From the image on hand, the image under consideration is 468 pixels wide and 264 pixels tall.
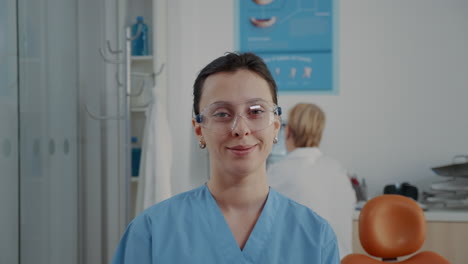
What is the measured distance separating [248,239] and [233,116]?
0.23 meters

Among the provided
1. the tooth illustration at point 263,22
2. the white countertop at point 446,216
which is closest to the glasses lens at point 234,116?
the white countertop at point 446,216

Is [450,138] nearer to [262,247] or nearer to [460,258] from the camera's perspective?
[460,258]

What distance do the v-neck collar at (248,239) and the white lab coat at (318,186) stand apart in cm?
95

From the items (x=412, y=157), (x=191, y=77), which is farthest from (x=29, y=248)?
(x=412, y=157)

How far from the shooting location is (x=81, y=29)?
1.98 meters

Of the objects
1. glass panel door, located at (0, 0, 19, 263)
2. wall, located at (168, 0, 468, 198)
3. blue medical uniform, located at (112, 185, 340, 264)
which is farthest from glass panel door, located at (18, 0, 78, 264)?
wall, located at (168, 0, 468, 198)

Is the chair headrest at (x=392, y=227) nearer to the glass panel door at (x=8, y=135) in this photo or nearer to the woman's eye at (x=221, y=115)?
the woman's eye at (x=221, y=115)

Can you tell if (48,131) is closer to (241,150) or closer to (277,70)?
(241,150)

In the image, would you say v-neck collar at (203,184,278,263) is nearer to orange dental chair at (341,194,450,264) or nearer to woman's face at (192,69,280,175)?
woman's face at (192,69,280,175)

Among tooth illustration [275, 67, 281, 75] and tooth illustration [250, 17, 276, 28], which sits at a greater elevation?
tooth illustration [250, 17, 276, 28]

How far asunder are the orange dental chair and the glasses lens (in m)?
0.70

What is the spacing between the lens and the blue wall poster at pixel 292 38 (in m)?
3.07

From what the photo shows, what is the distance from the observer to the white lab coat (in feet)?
6.05

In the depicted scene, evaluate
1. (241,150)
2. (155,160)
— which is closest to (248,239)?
(241,150)
